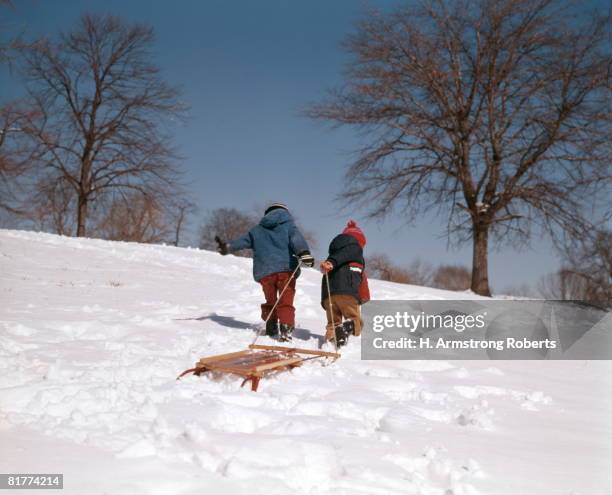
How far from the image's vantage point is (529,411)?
4062mm

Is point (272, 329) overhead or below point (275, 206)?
below

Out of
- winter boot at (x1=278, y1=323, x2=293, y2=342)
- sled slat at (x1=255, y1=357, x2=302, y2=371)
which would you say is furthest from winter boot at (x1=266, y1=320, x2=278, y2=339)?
sled slat at (x1=255, y1=357, x2=302, y2=371)

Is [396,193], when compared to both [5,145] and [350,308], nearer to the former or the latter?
[350,308]

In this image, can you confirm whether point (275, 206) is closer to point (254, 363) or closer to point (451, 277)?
point (254, 363)

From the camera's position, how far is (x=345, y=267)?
6766 mm

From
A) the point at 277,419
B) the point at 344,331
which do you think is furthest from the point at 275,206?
the point at 277,419

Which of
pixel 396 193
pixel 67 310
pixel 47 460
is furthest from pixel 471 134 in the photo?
pixel 47 460

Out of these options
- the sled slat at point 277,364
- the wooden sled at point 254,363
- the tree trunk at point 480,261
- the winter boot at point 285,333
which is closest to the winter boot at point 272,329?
the winter boot at point 285,333

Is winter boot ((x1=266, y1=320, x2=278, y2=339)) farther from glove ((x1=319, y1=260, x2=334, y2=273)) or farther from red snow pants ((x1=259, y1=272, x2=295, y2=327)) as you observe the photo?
glove ((x1=319, y1=260, x2=334, y2=273))

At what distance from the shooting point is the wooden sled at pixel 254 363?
398cm

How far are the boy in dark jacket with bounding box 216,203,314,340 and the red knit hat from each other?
715 mm

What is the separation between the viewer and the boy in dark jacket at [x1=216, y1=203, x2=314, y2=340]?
669 cm

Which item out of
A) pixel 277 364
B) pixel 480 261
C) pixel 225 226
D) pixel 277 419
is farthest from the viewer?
pixel 225 226

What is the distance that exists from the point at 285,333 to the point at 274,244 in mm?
1157
